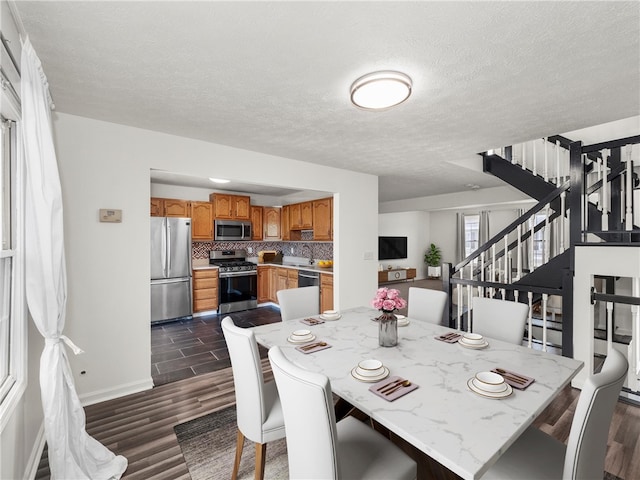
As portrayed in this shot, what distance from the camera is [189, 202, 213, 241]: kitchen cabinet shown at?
531 cm

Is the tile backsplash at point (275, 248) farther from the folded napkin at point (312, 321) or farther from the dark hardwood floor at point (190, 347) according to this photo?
the folded napkin at point (312, 321)

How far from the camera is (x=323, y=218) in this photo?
204 inches

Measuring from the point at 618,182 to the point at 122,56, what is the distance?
4568mm

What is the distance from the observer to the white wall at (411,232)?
9156 mm

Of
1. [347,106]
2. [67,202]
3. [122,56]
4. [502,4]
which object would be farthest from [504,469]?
[67,202]

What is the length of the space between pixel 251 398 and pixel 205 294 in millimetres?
4040

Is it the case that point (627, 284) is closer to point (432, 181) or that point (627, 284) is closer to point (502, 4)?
point (432, 181)

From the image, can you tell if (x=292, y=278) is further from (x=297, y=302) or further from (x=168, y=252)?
(x=297, y=302)

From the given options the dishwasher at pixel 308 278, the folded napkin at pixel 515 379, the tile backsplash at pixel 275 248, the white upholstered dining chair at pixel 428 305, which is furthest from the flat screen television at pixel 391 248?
the folded napkin at pixel 515 379

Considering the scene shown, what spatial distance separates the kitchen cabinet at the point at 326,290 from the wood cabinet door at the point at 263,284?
1.56 m

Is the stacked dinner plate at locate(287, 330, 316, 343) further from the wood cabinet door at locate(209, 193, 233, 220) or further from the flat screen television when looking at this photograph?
the flat screen television

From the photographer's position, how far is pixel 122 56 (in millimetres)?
1585

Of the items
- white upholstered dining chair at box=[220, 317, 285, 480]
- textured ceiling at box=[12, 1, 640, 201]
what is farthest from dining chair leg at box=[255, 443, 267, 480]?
textured ceiling at box=[12, 1, 640, 201]

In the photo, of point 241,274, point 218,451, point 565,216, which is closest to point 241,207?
point 241,274
